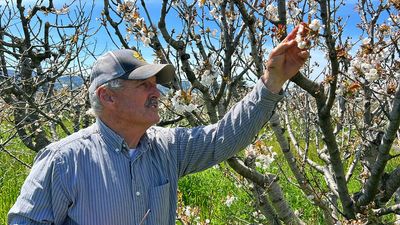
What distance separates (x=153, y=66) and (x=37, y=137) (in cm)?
228

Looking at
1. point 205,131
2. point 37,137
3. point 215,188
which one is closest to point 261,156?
point 205,131

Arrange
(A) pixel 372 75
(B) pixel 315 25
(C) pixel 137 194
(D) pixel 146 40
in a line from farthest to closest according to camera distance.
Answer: (D) pixel 146 40, (A) pixel 372 75, (C) pixel 137 194, (B) pixel 315 25

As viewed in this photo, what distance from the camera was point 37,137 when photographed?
3918 mm

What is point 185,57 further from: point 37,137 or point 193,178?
point 193,178

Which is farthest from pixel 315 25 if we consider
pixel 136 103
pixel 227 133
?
pixel 136 103

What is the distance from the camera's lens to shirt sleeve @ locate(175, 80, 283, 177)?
1.95 meters

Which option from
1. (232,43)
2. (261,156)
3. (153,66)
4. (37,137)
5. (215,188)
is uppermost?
(232,43)

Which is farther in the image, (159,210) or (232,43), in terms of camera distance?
(232,43)

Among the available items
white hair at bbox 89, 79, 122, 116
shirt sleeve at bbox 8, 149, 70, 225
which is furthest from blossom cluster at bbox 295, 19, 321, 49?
shirt sleeve at bbox 8, 149, 70, 225

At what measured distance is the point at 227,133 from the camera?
2000 millimetres

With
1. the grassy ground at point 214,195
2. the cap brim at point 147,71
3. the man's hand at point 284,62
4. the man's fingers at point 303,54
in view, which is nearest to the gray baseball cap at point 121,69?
the cap brim at point 147,71

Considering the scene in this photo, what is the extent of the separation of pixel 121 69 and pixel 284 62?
0.62 metres

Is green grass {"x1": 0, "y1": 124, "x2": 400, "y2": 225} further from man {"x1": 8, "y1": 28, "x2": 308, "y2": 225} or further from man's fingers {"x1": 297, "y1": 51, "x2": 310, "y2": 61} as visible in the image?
man's fingers {"x1": 297, "y1": 51, "x2": 310, "y2": 61}

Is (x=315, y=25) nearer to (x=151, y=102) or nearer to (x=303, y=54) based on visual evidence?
(x=303, y=54)
